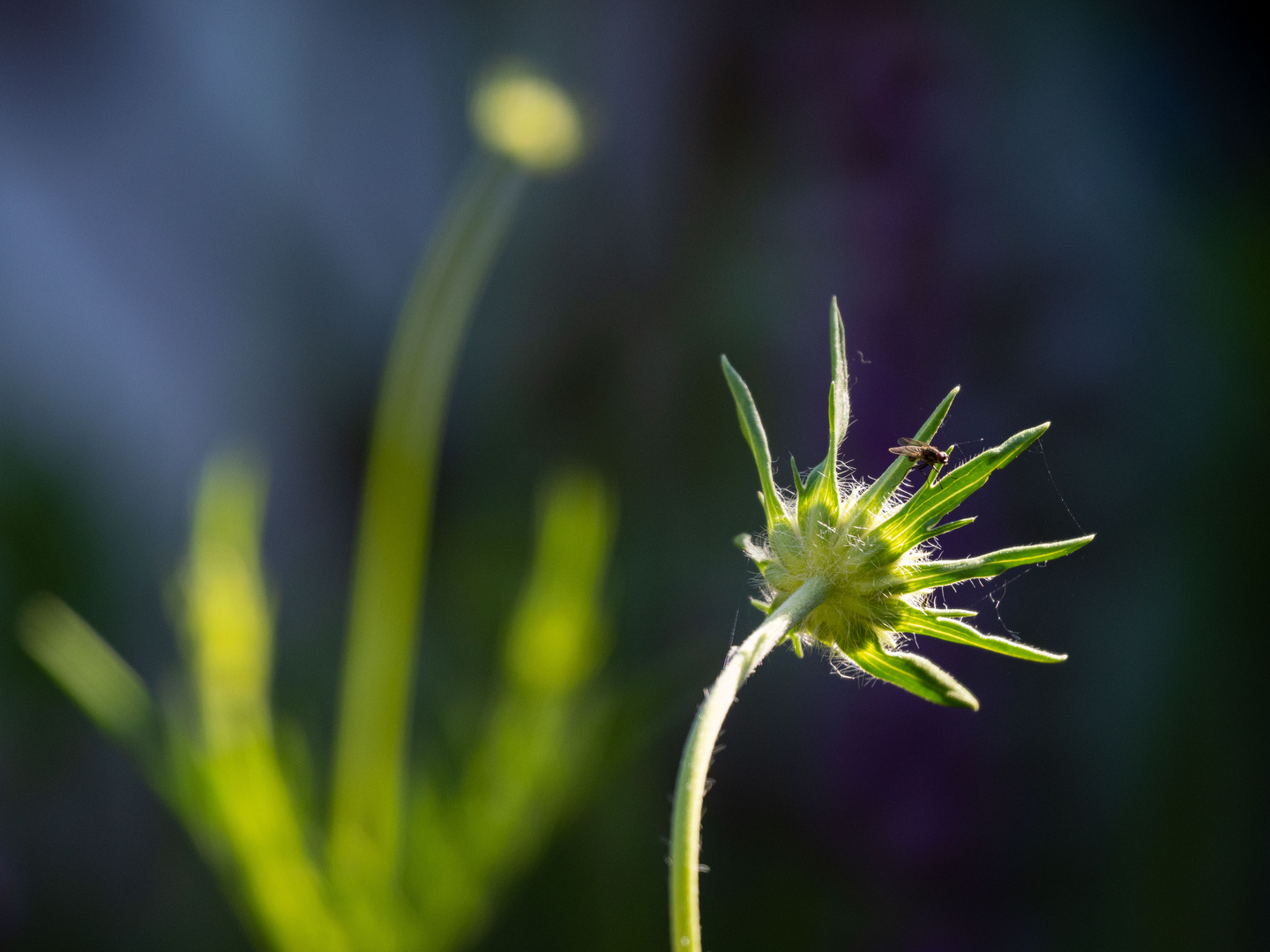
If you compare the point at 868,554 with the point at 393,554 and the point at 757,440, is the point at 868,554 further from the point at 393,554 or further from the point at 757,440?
the point at 393,554

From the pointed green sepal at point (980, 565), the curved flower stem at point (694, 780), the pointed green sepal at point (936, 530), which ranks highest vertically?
the pointed green sepal at point (936, 530)

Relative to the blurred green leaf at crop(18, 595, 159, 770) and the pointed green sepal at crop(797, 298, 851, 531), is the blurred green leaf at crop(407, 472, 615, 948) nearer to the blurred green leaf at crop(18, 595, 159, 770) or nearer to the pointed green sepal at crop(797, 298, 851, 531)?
the blurred green leaf at crop(18, 595, 159, 770)

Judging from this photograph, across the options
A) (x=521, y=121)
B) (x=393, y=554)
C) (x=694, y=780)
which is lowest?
(x=694, y=780)

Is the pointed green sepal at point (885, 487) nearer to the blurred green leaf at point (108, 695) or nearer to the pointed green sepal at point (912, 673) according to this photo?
the pointed green sepal at point (912, 673)

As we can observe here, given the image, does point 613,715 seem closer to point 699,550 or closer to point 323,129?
point 699,550

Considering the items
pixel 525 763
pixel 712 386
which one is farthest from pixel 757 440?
pixel 712 386

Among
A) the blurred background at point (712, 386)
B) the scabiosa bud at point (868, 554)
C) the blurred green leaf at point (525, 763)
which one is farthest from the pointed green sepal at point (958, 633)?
the blurred background at point (712, 386)
